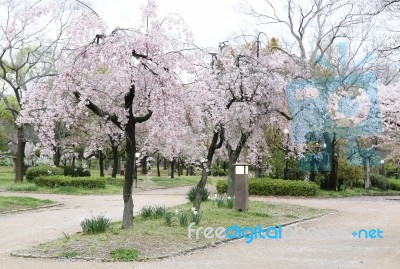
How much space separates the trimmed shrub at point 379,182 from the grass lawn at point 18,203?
25.4 meters

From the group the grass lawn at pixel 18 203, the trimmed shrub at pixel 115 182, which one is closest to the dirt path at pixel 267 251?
the grass lawn at pixel 18 203

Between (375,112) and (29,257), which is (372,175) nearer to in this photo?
(375,112)

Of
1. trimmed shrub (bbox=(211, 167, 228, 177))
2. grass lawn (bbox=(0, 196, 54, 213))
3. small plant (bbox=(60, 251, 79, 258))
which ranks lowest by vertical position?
small plant (bbox=(60, 251, 79, 258))

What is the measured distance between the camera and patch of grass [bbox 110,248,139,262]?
27.1 ft

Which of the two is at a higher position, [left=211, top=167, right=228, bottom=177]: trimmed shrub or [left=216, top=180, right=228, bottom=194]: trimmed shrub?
[left=211, top=167, right=228, bottom=177]: trimmed shrub

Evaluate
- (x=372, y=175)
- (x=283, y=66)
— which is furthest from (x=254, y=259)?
(x=372, y=175)

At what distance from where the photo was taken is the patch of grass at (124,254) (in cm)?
825

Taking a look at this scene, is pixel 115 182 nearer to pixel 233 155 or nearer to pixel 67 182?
pixel 67 182

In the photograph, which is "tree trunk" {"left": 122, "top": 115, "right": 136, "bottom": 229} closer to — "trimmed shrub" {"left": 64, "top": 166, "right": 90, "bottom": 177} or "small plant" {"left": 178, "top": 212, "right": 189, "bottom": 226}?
"small plant" {"left": 178, "top": 212, "right": 189, "bottom": 226}

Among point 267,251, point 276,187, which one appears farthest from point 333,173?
point 267,251

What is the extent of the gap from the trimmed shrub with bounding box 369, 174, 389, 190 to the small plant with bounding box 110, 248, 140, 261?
31.1m

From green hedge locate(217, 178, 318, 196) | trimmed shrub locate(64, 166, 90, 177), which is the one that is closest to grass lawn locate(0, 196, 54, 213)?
green hedge locate(217, 178, 318, 196)

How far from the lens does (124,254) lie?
8414 mm

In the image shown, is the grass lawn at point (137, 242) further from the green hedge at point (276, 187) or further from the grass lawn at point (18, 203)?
the green hedge at point (276, 187)
